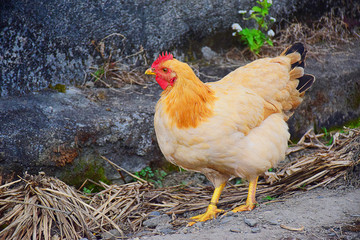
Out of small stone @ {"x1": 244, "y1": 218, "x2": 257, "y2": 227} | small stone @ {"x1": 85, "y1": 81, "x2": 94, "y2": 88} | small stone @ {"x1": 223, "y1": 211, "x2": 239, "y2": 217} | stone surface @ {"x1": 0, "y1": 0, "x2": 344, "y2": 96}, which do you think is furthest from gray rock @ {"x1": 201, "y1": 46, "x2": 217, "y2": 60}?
small stone @ {"x1": 244, "y1": 218, "x2": 257, "y2": 227}

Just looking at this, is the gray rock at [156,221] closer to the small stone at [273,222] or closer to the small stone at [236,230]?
the small stone at [236,230]

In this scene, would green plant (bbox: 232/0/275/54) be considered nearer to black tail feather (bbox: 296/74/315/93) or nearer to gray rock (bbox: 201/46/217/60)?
gray rock (bbox: 201/46/217/60)

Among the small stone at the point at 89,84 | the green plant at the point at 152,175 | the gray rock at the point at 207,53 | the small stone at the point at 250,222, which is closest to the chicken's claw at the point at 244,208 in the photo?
the small stone at the point at 250,222

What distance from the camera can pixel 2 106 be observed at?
3.93 m

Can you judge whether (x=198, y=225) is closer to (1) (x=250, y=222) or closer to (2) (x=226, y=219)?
(2) (x=226, y=219)

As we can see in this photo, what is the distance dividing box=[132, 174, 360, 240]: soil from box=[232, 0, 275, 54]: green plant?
2.26 metres

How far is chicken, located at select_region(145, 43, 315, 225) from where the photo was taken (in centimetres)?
305

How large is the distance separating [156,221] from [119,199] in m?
0.45

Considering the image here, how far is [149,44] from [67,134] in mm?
1568

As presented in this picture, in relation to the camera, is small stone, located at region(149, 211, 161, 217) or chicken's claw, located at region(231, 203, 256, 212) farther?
small stone, located at region(149, 211, 161, 217)

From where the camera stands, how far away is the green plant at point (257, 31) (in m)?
5.04

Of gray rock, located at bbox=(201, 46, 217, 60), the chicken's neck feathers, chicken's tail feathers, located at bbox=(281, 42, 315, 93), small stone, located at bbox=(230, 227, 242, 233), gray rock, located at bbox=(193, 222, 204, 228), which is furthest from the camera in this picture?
gray rock, located at bbox=(201, 46, 217, 60)

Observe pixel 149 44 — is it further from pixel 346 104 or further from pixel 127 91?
pixel 346 104

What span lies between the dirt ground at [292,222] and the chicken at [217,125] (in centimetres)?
31
